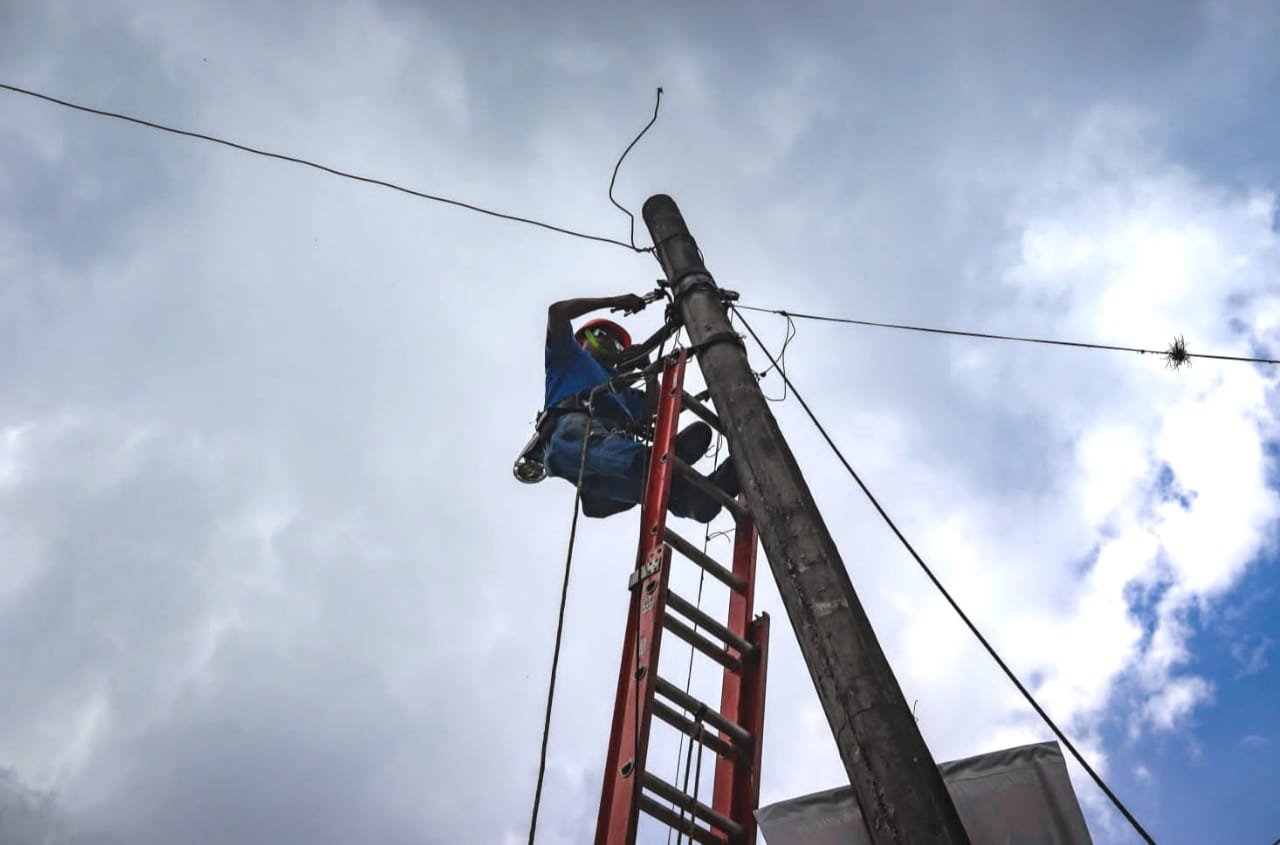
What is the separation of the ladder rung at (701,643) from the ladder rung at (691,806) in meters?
0.65

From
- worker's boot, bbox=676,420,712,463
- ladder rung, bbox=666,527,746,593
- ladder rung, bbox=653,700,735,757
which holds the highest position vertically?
worker's boot, bbox=676,420,712,463

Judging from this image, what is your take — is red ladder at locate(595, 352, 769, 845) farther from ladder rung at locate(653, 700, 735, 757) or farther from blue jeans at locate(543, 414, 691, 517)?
blue jeans at locate(543, 414, 691, 517)

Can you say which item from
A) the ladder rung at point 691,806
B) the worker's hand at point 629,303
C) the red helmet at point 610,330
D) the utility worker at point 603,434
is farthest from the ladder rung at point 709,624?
the red helmet at point 610,330

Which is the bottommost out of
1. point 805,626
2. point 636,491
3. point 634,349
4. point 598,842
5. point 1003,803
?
→ point 598,842

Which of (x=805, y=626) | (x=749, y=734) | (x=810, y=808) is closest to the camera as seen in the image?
(x=805, y=626)

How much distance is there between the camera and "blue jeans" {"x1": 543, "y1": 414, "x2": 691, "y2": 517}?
18.8ft

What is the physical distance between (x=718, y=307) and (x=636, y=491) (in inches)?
57.9

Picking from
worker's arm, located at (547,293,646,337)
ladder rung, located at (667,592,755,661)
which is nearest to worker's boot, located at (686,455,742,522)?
ladder rung, located at (667,592,755,661)

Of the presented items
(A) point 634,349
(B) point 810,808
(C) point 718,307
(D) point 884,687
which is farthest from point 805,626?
(A) point 634,349

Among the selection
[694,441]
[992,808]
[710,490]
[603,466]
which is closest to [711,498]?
[710,490]

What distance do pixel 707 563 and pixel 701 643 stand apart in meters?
0.48

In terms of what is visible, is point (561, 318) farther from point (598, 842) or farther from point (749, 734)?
point (598, 842)

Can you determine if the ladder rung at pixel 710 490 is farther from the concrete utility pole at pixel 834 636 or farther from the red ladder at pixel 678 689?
the concrete utility pole at pixel 834 636

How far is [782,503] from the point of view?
3600mm
